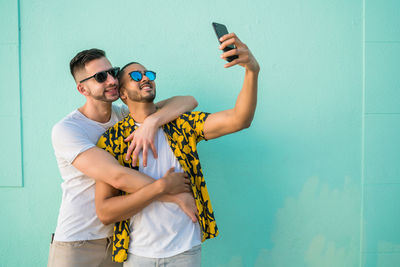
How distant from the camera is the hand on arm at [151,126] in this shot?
1967 mm

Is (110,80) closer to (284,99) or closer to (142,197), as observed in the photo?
(142,197)

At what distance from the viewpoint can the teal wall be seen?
8.80 feet

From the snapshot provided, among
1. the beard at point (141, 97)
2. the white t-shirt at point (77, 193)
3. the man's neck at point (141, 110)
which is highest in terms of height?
the beard at point (141, 97)

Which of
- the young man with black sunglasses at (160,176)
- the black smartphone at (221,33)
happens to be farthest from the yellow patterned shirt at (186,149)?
the black smartphone at (221,33)

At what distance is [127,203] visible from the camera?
6.09 feet

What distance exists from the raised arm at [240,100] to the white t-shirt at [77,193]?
2.74ft

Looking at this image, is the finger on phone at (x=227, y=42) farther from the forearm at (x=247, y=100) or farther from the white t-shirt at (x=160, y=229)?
the white t-shirt at (x=160, y=229)

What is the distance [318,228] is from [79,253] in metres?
1.95

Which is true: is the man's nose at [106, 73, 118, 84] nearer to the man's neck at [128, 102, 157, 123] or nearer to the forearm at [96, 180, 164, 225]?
the man's neck at [128, 102, 157, 123]

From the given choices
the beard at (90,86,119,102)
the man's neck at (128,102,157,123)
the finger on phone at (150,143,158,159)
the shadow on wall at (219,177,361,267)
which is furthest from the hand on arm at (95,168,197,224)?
the shadow on wall at (219,177,361,267)

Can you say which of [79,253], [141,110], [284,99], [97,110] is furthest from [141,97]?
[284,99]

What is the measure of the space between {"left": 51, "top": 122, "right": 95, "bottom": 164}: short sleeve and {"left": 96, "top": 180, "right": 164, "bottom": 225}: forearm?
1.18ft

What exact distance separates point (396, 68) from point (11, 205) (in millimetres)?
3636

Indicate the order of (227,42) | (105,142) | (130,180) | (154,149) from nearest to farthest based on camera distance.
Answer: (227,42), (130,180), (154,149), (105,142)
